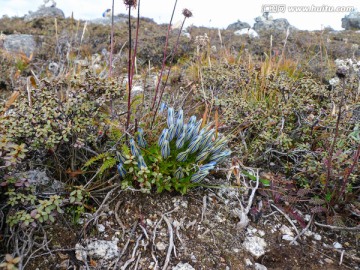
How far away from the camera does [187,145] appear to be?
2.21 m

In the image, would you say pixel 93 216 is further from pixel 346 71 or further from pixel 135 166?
pixel 346 71

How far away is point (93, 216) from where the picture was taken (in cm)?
191

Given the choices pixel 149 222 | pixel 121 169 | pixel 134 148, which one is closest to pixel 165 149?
pixel 134 148

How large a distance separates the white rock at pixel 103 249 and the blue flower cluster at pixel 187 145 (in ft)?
→ 1.41

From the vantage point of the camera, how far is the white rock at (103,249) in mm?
1817

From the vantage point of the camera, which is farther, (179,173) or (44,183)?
(179,173)

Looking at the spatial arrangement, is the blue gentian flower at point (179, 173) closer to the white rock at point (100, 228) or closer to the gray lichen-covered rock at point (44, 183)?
the white rock at point (100, 228)

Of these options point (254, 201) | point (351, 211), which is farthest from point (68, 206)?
point (351, 211)

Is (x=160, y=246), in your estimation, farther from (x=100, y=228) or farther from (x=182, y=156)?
(x=182, y=156)

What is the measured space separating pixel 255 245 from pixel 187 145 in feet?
2.60

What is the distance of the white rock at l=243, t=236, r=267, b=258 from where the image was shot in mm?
2021

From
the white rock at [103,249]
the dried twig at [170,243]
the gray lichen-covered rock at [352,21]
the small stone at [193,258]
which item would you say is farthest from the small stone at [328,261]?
the gray lichen-covered rock at [352,21]

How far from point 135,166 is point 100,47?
23.1ft

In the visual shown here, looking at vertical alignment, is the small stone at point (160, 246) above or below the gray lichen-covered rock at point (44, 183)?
below
